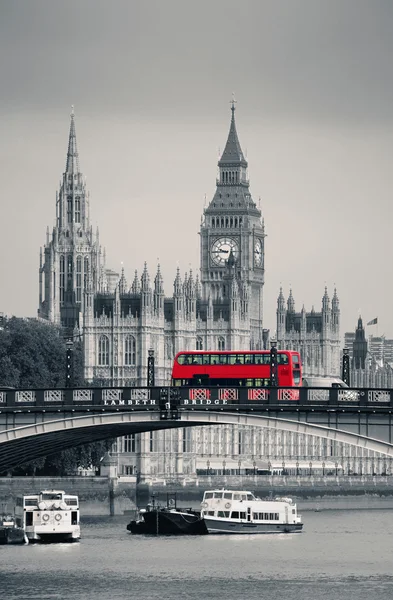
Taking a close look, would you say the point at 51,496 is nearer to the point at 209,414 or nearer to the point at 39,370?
the point at 209,414

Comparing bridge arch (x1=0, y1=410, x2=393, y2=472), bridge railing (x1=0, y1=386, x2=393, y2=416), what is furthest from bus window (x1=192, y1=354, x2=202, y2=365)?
bridge railing (x1=0, y1=386, x2=393, y2=416)

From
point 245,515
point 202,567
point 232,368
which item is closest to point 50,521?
point 245,515

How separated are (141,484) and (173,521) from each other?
123 ft

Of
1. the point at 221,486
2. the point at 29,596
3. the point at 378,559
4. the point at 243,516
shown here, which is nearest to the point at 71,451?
the point at 221,486

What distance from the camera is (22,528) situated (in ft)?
427

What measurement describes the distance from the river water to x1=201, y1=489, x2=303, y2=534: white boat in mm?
1652

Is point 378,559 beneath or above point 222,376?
beneath

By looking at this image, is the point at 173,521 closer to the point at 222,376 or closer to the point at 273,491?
the point at 222,376

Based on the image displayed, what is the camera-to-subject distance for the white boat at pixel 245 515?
139m

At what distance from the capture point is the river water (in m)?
105

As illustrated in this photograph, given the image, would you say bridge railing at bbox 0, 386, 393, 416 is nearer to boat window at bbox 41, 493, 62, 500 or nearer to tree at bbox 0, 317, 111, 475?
boat window at bbox 41, 493, 62, 500

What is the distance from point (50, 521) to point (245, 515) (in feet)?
47.0

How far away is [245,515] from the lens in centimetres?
14125

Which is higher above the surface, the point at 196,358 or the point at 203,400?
the point at 196,358
